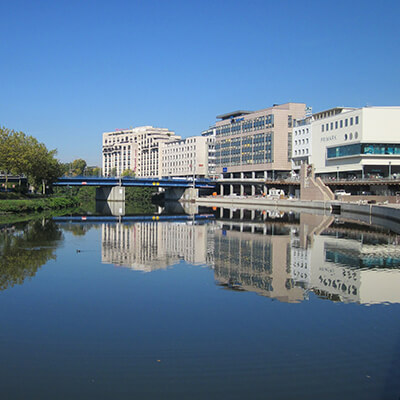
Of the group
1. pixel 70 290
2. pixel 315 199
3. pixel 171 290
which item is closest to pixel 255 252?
pixel 171 290

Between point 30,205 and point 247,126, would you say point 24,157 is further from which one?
point 247,126

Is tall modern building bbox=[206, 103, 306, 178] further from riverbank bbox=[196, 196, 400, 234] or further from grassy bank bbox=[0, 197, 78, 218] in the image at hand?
grassy bank bbox=[0, 197, 78, 218]

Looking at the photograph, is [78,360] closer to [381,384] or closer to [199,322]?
[199,322]

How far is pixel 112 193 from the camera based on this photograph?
399 ft

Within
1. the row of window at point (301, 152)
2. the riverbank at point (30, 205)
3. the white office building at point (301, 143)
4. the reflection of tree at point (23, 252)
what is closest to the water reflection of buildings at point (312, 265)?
the reflection of tree at point (23, 252)

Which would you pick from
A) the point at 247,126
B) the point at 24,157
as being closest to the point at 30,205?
the point at 24,157

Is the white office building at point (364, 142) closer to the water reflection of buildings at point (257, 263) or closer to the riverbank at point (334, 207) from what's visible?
the riverbank at point (334, 207)

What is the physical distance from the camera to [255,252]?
30953 mm

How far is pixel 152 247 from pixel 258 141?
91.9m

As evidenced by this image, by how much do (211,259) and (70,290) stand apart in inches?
405

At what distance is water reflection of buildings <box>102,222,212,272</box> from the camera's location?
2706 centimetres

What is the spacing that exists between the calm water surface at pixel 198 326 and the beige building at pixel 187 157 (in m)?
125

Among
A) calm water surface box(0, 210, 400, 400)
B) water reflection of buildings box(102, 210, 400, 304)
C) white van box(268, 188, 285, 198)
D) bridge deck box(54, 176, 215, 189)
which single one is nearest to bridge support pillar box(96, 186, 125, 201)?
bridge deck box(54, 176, 215, 189)

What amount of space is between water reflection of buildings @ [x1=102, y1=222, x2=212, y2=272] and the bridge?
67670 mm
